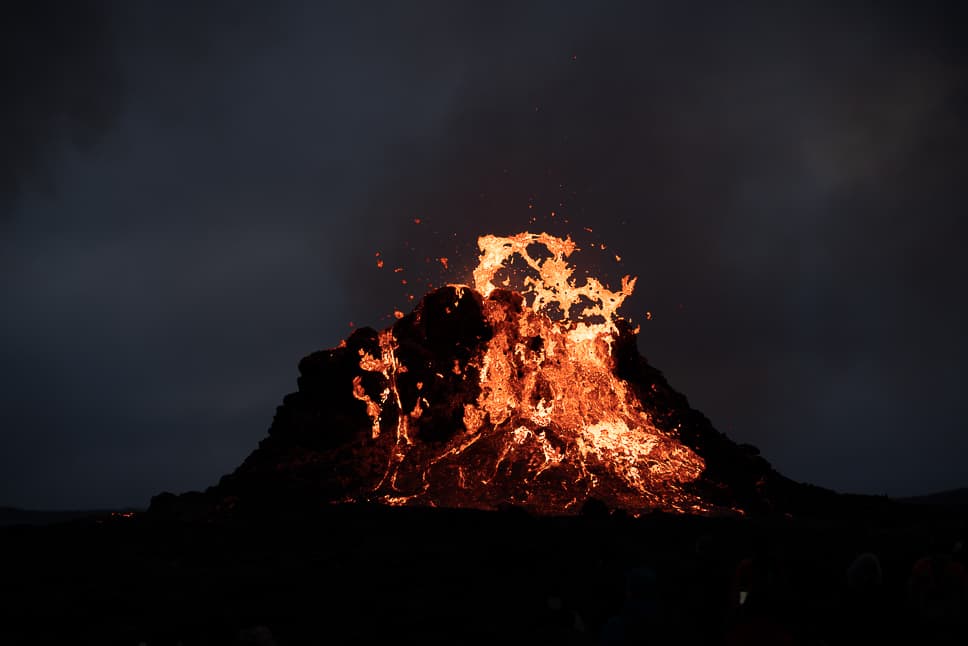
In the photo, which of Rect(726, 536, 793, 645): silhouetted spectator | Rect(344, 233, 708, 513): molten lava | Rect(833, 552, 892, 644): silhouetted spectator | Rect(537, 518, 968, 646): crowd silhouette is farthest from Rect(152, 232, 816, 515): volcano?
Rect(726, 536, 793, 645): silhouetted spectator

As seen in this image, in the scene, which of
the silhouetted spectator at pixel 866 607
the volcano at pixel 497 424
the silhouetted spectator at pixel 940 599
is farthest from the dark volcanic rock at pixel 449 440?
the silhouetted spectator at pixel 940 599

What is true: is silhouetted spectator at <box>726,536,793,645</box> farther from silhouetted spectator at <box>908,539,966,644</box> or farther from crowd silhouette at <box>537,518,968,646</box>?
silhouetted spectator at <box>908,539,966,644</box>

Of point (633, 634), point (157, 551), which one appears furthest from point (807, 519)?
point (633, 634)

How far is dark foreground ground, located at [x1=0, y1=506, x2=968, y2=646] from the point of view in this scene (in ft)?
58.6

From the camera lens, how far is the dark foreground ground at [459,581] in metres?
17.9

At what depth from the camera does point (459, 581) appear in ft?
132

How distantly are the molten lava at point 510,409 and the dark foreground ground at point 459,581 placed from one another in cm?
832

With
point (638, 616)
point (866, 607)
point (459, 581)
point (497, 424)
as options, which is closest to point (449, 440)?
point (497, 424)

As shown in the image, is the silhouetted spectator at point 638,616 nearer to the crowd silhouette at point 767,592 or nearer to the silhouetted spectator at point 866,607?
the crowd silhouette at point 767,592

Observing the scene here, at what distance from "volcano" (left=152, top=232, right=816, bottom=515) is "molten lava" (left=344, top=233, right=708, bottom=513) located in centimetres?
14

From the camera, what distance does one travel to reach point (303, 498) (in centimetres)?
7231

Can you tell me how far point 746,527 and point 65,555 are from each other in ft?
139

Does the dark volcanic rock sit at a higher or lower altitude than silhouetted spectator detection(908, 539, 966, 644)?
higher

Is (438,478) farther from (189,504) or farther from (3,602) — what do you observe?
(3,602)
